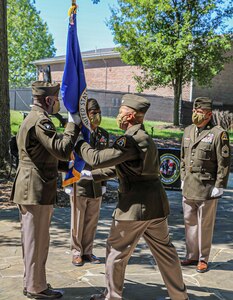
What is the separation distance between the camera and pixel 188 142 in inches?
220

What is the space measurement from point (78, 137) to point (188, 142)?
79.5 inches

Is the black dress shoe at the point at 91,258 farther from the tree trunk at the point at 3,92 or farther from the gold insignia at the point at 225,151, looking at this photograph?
the tree trunk at the point at 3,92

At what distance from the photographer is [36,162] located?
164 inches

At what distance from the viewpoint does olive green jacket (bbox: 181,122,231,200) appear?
5219 millimetres

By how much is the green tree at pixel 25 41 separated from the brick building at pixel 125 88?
1417cm

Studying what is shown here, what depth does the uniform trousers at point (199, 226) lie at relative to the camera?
5.30 meters

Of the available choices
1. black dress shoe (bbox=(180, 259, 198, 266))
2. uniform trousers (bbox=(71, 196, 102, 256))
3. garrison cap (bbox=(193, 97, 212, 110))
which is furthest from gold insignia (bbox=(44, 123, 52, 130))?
black dress shoe (bbox=(180, 259, 198, 266))

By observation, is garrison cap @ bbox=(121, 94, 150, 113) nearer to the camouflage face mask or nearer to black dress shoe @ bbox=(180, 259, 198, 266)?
the camouflage face mask

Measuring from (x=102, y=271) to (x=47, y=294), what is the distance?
964 millimetres

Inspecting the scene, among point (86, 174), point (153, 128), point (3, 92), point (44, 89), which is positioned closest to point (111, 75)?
point (153, 128)

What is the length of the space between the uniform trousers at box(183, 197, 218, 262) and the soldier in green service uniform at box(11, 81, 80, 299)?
6.48 ft

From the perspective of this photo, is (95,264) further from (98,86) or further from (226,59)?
(98,86)

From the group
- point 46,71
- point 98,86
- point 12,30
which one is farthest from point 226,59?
point 12,30

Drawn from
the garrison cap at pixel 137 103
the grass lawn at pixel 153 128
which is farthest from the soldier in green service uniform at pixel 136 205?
the grass lawn at pixel 153 128
